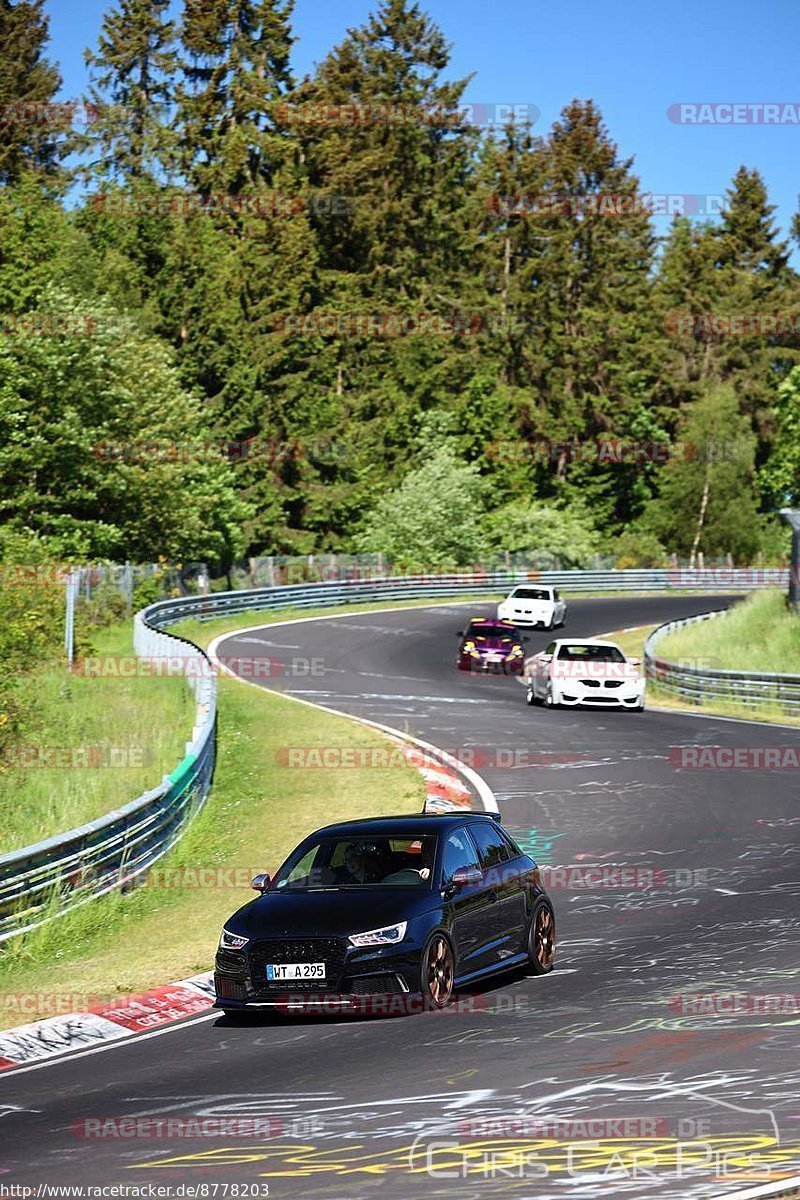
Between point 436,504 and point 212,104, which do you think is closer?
point 436,504

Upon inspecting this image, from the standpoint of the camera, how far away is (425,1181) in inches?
309

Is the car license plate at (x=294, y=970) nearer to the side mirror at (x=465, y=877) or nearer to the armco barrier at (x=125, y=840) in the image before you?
the side mirror at (x=465, y=877)

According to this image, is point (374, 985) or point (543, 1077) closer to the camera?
point (543, 1077)

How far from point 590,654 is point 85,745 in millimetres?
12550

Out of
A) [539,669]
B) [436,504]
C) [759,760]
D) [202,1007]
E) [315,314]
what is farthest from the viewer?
[315,314]

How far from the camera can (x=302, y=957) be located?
11906 mm

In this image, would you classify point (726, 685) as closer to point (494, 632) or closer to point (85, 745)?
point (494, 632)

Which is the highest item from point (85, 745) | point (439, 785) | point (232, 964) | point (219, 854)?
point (232, 964)

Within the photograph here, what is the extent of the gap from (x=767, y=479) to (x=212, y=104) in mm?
39155

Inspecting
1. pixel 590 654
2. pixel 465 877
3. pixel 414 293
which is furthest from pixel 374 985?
pixel 414 293

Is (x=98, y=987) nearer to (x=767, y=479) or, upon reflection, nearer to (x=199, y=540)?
(x=199, y=540)

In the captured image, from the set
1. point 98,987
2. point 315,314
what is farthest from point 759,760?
point 315,314

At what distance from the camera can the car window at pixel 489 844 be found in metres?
13.5

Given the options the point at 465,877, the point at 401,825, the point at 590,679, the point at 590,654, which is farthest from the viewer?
the point at 590,654
